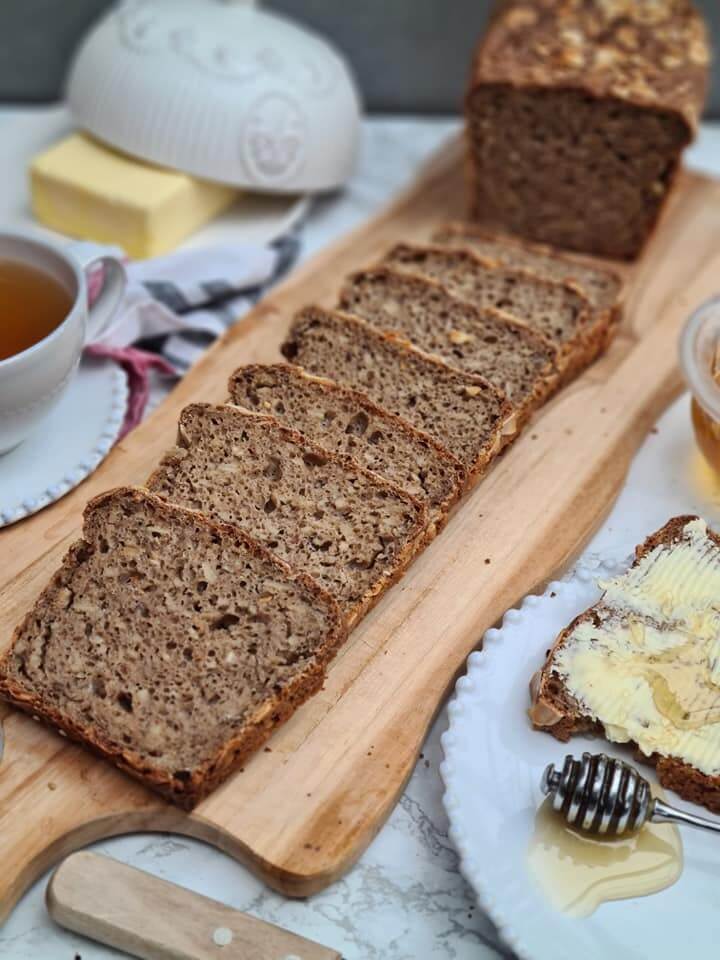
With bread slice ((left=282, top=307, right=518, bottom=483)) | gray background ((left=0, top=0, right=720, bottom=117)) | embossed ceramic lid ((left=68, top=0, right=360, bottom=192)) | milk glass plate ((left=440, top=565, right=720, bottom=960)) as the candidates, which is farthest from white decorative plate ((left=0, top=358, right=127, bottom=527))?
gray background ((left=0, top=0, right=720, bottom=117))

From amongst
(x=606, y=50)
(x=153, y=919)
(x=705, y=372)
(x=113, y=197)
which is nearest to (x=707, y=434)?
(x=705, y=372)

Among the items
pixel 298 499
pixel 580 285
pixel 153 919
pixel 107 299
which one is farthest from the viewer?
pixel 580 285

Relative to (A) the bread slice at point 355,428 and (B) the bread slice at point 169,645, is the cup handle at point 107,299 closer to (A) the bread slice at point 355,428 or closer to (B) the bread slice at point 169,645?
(A) the bread slice at point 355,428

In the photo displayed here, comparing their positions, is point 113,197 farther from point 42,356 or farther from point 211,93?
point 42,356

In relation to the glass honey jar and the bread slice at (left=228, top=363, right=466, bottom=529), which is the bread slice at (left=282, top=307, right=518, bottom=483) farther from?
the glass honey jar

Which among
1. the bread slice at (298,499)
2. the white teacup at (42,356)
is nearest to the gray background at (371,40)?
the white teacup at (42,356)

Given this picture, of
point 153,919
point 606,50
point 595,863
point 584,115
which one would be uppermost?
point 606,50

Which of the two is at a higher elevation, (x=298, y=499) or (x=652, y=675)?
(x=652, y=675)
